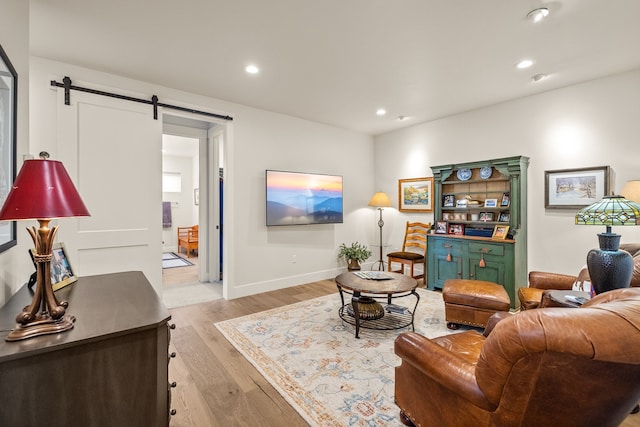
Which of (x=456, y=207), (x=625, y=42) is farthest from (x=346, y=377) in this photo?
(x=625, y=42)

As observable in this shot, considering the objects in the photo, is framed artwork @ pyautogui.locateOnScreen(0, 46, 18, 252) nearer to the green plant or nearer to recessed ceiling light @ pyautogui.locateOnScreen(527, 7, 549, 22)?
recessed ceiling light @ pyautogui.locateOnScreen(527, 7, 549, 22)

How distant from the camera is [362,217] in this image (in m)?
5.69

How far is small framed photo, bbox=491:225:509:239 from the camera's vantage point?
3.73m

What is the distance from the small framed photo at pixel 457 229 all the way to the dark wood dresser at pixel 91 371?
402 cm

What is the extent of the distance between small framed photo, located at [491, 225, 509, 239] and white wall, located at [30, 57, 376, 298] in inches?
92.9

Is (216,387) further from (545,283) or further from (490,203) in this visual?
(490,203)

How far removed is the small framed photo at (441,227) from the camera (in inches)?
172

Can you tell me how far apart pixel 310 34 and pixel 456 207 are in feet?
10.4

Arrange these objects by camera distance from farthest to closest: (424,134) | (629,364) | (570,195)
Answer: (424,134), (570,195), (629,364)

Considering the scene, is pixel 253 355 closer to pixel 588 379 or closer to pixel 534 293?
pixel 588 379

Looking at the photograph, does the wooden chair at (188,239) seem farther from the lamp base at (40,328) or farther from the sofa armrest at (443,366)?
the sofa armrest at (443,366)

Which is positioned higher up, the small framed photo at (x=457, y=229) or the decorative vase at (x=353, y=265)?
the small framed photo at (x=457, y=229)

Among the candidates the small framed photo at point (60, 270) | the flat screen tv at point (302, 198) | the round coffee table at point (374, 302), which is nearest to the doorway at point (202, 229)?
the flat screen tv at point (302, 198)

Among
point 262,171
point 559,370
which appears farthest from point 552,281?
point 262,171
